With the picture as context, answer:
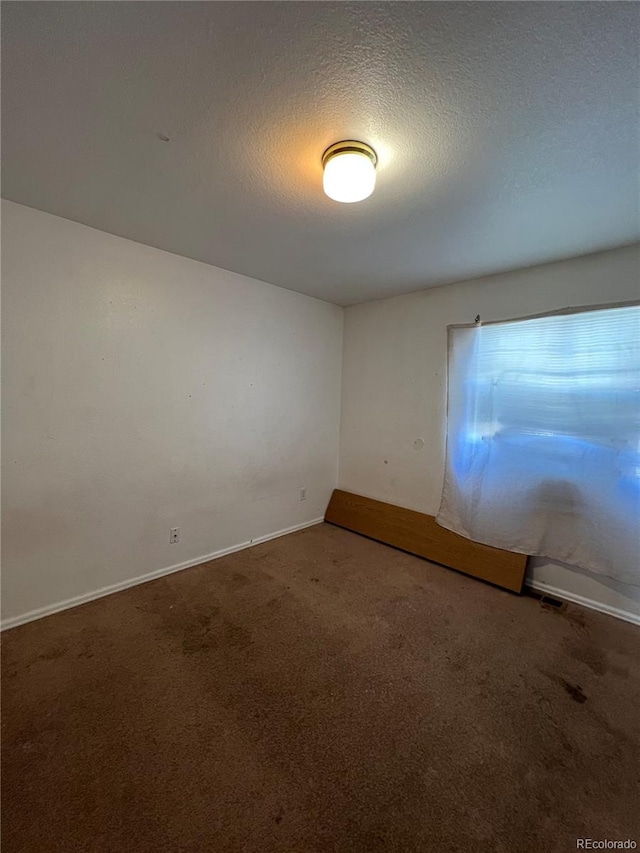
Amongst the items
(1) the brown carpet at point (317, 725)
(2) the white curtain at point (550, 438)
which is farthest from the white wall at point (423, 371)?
(1) the brown carpet at point (317, 725)

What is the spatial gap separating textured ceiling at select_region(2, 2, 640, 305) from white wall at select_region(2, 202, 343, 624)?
1.21ft

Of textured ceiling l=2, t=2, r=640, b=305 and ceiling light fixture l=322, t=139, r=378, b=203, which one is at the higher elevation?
textured ceiling l=2, t=2, r=640, b=305

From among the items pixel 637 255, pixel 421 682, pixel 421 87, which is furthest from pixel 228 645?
pixel 637 255

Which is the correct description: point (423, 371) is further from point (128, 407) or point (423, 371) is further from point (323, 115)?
point (128, 407)

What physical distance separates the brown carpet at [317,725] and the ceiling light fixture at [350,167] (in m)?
2.20

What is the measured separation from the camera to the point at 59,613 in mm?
2045

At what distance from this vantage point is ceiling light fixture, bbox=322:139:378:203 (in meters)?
1.29

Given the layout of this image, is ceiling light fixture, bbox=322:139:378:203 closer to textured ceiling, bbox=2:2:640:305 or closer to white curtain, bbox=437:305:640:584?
textured ceiling, bbox=2:2:640:305

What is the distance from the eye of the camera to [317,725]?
4.55ft

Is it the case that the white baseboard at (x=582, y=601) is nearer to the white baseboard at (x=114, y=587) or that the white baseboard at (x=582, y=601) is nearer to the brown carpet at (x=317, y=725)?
the brown carpet at (x=317, y=725)

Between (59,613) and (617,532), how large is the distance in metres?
3.51

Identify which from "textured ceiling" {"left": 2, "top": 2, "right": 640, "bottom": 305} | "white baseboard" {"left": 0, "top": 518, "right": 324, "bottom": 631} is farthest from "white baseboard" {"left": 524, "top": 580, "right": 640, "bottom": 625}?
"textured ceiling" {"left": 2, "top": 2, "right": 640, "bottom": 305}

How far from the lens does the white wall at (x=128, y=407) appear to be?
75.0 inches

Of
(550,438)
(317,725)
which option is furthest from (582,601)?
(317,725)
